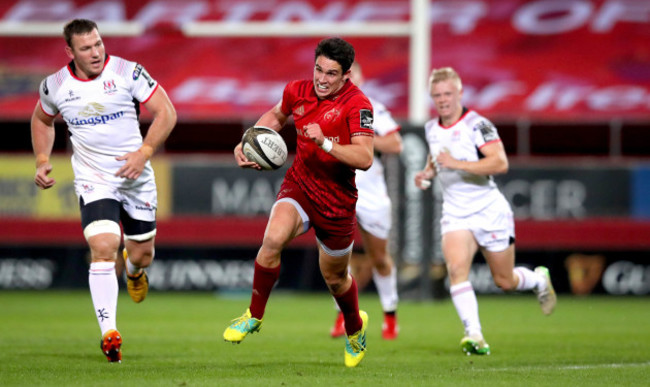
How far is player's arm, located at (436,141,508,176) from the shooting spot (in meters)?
8.55

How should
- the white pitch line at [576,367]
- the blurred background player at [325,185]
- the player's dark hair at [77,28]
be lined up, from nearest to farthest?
1. the blurred background player at [325,185]
2. the white pitch line at [576,367]
3. the player's dark hair at [77,28]

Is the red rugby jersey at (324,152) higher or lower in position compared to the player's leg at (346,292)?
higher

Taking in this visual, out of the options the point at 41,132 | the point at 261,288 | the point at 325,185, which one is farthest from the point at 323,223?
the point at 41,132

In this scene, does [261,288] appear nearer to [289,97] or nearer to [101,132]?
[289,97]

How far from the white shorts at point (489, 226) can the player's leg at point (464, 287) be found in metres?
0.05

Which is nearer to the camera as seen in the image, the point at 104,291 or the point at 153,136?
the point at 104,291

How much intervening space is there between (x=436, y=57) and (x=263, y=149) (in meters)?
10.1

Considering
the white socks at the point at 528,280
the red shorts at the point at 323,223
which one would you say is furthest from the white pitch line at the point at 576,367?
the white socks at the point at 528,280

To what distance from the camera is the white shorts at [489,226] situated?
8.88 meters

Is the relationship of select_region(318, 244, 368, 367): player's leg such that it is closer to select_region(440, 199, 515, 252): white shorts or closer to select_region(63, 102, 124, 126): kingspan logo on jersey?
select_region(440, 199, 515, 252): white shorts

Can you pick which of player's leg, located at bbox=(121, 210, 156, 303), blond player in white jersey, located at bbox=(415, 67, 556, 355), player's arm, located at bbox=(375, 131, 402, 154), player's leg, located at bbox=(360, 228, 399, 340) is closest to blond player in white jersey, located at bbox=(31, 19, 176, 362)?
player's leg, located at bbox=(121, 210, 156, 303)

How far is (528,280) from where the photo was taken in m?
9.40

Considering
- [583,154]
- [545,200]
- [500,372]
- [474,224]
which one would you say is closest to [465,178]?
[474,224]

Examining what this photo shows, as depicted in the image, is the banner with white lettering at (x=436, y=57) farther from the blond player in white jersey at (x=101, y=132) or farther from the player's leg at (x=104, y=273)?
→ the player's leg at (x=104, y=273)
